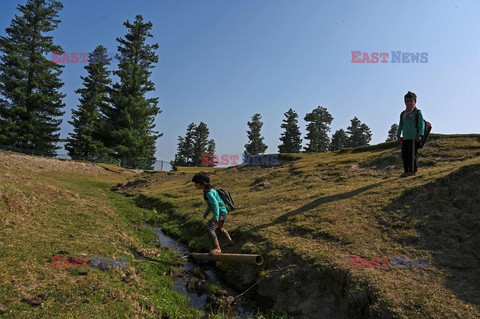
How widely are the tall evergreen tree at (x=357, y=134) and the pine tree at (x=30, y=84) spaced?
86.9m

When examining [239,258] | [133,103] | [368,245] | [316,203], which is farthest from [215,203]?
[133,103]

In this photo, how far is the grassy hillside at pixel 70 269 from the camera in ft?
18.7

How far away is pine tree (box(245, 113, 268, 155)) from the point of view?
102m

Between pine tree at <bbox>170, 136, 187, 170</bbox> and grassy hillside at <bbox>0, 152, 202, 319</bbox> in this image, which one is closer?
grassy hillside at <bbox>0, 152, 202, 319</bbox>

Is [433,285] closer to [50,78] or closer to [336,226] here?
[336,226]

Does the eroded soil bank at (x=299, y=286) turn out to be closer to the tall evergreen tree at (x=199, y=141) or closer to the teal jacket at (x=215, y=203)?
the teal jacket at (x=215, y=203)

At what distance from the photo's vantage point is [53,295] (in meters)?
5.91

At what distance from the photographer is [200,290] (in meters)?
9.09

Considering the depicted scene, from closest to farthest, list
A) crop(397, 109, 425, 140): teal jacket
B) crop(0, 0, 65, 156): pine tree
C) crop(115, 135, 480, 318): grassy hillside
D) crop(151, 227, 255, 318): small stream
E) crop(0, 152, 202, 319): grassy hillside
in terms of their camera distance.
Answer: crop(0, 152, 202, 319): grassy hillside → crop(115, 135, 480, 318): grassy hillside → crop(151, 227, 255, 318): small stream → crop(397, 109, 425, 140): teal jacket → crop(0, 0, 65, 156): pine tree

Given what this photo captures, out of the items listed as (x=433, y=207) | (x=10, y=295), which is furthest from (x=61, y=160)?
(x=433, y=207)

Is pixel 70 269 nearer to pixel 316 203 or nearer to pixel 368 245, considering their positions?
pixel 368 245

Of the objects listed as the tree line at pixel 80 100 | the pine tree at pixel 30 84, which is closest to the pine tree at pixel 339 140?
the tree line at pixel 80 100

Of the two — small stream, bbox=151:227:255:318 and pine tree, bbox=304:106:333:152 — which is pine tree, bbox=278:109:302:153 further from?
small stream, bbox=151:227:255:318

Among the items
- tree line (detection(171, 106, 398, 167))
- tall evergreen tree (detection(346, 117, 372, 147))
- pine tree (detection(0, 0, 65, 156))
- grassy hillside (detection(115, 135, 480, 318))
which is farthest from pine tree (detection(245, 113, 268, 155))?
grassy hillside (detection(115, 135, 480, 318))
